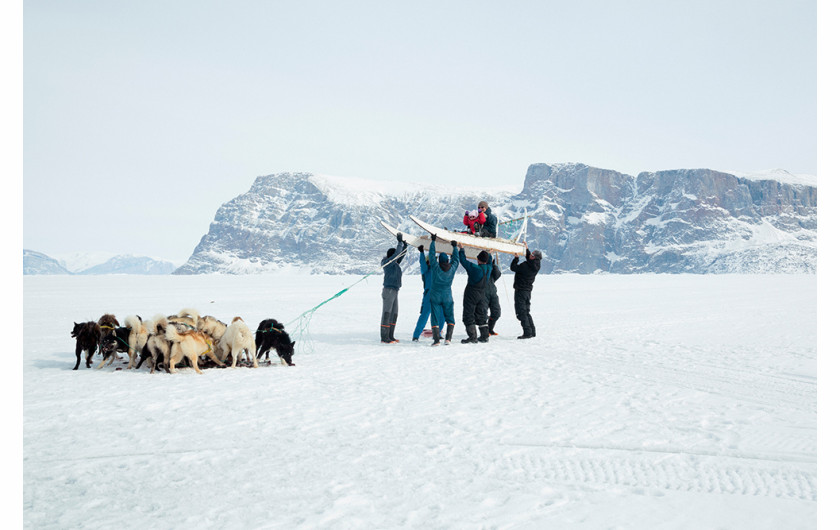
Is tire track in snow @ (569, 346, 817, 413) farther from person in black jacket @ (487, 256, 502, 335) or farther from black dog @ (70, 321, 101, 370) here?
black dog @ (70, 321, 101, 370)

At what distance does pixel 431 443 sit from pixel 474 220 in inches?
383

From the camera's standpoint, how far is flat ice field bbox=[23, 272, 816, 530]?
11.5 feet

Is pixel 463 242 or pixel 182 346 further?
pixel 463 242

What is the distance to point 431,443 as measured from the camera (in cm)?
474

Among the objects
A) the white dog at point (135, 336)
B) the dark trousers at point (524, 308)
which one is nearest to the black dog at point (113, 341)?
the white dog at point (135, 336)

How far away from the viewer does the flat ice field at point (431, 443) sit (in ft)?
11.5

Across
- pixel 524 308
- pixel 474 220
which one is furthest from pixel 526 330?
pixel 474 220

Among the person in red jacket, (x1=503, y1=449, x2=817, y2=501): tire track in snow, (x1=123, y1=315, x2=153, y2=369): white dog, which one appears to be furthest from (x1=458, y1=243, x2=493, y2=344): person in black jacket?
(x1=503, y1=449, x2=817, y2=501): tire track in snow

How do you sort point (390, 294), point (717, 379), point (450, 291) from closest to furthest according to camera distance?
point (717, 379), point (450, 291), point (390, 294)

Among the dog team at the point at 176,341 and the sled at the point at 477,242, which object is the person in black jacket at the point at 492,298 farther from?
the dog team at the point at 176,341

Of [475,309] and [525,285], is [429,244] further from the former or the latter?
[525,285]

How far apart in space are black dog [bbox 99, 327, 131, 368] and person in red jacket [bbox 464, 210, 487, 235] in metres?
8.44

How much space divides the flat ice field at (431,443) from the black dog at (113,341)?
1.29 ft

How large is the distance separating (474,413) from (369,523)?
2604 mm
